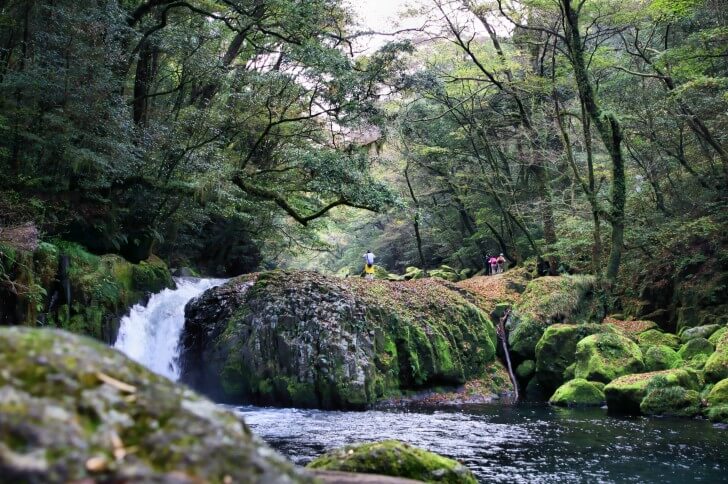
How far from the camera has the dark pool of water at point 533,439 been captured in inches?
289

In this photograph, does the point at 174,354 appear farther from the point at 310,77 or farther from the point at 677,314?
the point at 677,314

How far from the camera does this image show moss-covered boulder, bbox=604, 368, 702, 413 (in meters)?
11.5

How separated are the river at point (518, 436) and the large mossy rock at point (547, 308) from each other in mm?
3740

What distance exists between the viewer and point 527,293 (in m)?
19.6

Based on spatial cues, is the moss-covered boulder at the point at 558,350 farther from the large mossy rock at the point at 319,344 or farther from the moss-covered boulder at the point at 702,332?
the large mossy rock at the point at 319,344

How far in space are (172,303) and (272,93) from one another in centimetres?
708

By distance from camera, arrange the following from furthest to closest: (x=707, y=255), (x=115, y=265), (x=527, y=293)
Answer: (x=527, y=293) → (x=707, y=255) → (x=115, y=265)

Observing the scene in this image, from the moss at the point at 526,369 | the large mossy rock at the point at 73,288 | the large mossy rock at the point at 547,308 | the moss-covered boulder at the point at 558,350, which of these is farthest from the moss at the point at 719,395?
the large mossy rock at the point at 73,288

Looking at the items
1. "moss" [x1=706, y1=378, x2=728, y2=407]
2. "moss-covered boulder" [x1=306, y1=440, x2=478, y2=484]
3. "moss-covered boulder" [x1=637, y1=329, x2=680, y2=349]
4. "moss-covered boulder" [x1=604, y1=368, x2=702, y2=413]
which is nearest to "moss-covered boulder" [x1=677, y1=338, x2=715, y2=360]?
"moss-covered boulder" [x1=637, y1=329, x2=680, y2=349]

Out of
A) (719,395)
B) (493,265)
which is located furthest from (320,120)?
(493,265)

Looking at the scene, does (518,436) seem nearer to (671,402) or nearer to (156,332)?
(671,402)

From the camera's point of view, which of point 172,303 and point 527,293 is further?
point 527,293

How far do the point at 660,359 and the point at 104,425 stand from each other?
1501cm

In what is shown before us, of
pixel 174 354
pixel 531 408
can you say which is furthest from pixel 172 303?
pixel 531 408
